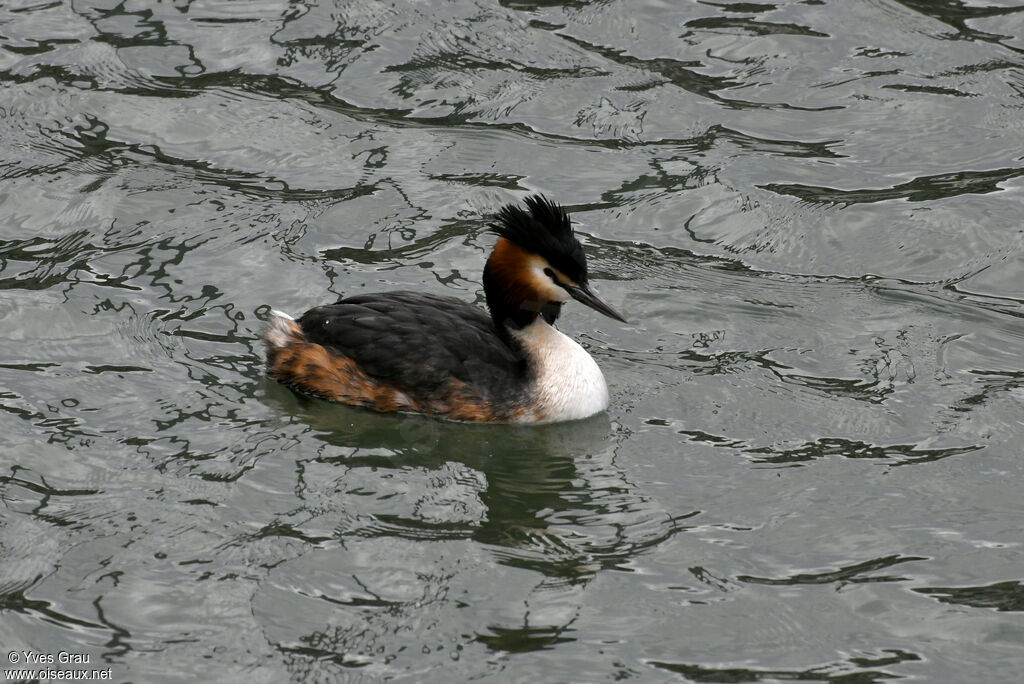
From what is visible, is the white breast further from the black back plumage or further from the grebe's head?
the grebe's head

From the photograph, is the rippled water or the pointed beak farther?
the pointed beak

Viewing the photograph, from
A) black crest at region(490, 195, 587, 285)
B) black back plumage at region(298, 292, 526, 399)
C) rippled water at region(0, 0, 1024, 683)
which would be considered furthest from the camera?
black back plumage at region(298, 292, 526, 399)

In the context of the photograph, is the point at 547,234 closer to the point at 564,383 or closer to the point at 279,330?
the point at 564,383

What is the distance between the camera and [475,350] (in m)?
7.70

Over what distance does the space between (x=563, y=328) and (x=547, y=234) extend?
118cm

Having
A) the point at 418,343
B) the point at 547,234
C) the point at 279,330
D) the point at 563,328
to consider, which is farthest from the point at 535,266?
the point at 279,330

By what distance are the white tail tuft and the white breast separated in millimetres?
1235

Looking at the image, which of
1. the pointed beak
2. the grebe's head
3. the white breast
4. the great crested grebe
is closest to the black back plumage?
the great crested grebe

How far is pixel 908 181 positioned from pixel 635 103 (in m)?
2.02

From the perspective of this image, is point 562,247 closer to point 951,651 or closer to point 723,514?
point 723,514

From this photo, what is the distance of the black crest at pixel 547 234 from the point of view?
7500 mm

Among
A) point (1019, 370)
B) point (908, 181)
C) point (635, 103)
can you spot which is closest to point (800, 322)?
point (1019, 370)

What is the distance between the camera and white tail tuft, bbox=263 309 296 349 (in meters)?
7.84

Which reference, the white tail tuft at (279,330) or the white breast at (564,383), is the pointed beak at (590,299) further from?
the white tail tuft at (279,330)
